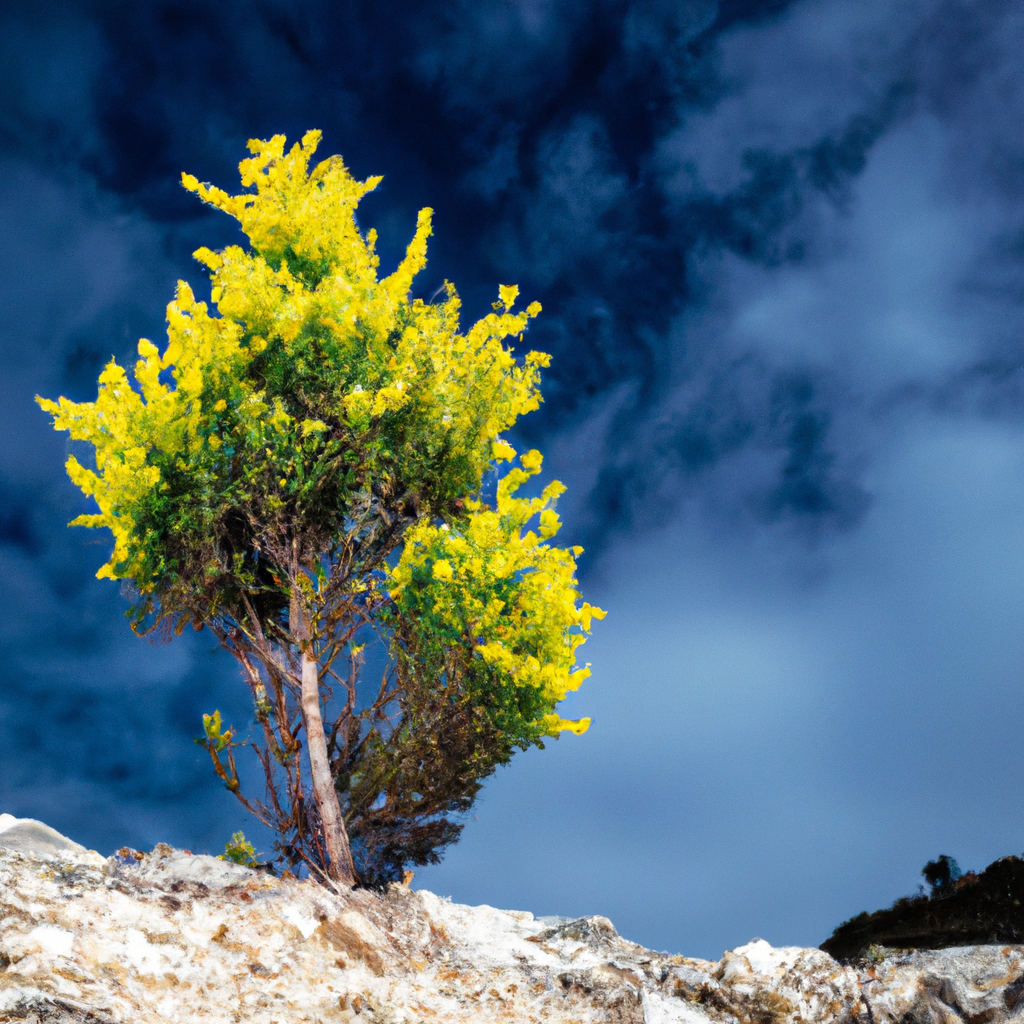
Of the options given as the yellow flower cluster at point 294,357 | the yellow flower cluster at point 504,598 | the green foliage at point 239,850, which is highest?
the yellow flower cluster at point 294,357

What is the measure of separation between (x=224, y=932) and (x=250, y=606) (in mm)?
4365

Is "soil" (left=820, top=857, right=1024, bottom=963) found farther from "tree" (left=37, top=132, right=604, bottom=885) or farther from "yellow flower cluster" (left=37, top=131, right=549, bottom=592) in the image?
"yellow flower cluster" (left=37, top=131, right=549, bottom=592)

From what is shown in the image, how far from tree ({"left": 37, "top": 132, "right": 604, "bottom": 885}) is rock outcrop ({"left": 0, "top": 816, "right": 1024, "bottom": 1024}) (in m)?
1.66

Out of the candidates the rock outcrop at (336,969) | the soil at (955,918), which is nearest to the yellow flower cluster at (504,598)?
the rock outcrop at (336,969)

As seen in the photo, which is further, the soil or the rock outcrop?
the soil

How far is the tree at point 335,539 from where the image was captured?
32.0 ft

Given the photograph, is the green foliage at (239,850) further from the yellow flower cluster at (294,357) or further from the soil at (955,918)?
the soil at (955,918)

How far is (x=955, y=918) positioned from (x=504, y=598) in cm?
609

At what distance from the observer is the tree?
9758mm

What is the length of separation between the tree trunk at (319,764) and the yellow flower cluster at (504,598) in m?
1.30

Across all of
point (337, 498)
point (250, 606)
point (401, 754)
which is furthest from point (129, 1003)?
point (337, 498)

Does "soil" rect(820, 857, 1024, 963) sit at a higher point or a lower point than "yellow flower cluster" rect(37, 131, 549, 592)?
lower

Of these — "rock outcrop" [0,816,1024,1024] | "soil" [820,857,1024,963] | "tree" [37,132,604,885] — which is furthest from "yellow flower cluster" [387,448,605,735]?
"soil" [820,857,1024,963]

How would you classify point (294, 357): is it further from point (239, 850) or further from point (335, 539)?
point (239, 850)
